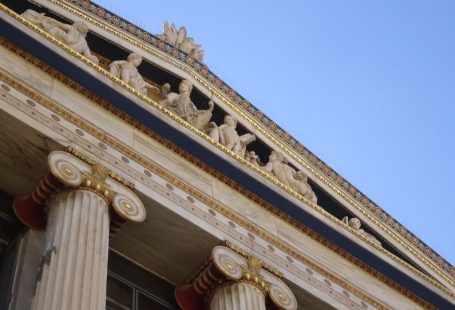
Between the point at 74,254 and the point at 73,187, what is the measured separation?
4.63 ft

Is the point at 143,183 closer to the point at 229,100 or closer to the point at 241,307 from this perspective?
the point at 241,307

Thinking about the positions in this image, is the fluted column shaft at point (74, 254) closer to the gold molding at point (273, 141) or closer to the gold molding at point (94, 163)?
the gold molding at point (94, 163)

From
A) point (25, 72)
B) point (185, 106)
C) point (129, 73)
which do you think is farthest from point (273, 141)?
point (25, 72)

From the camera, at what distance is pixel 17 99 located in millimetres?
14328

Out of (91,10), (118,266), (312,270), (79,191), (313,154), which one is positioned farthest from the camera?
(313,154)

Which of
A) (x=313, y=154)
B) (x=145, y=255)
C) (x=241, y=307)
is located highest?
(x=313, y=154)

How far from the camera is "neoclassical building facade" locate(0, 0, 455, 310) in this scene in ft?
44.6

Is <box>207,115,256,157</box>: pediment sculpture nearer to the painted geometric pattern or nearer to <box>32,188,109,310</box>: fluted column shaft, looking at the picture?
the painted geometric pattern

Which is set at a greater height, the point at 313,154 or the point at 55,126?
the point at 313,154

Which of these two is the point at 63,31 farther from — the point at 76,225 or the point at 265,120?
the point at 76,225

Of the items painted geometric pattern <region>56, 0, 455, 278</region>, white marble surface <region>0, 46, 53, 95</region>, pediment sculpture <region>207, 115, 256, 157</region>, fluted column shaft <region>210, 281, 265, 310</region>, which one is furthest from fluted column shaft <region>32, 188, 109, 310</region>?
painted geometric pattern <region>56, 0, 455, 278</region>

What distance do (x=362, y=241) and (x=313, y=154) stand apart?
2.09 metres

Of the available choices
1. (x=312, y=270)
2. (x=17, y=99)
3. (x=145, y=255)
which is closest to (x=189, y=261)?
(x=145, y=255)

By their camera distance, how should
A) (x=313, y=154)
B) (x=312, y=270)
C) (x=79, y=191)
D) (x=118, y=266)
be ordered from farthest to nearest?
(x=313, y=154) < (x=312, y=270) < (x=118, y=266) < (x=79, y=191)
